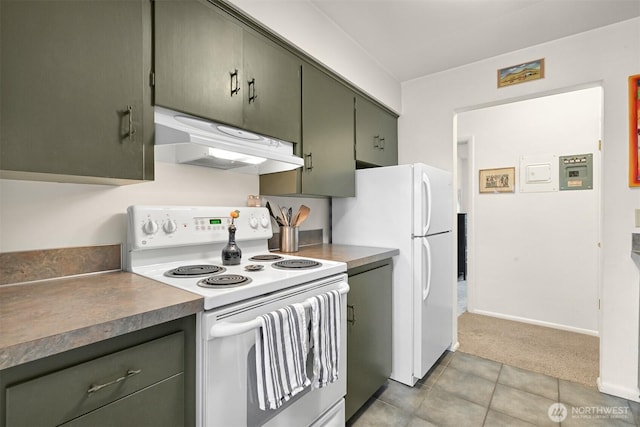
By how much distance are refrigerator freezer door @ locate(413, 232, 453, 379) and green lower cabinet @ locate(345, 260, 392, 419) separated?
191mm

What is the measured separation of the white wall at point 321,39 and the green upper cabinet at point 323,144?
11cm

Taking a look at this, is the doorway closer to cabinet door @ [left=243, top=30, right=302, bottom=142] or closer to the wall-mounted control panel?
the wall-mounted control panel

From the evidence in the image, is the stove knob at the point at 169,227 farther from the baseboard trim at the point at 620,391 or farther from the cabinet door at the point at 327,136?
the baseboard trim at the point at 620,391

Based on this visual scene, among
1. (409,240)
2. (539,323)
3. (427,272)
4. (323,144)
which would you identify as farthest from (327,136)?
(539,323)

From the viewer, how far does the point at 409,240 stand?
6.82ft

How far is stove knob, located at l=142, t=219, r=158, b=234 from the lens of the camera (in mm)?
1318

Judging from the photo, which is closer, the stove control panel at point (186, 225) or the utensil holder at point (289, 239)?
the stove control panel at point (186, 225)

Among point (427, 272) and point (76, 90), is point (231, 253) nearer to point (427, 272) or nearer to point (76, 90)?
point (76, 90)

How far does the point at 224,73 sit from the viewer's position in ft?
4.77

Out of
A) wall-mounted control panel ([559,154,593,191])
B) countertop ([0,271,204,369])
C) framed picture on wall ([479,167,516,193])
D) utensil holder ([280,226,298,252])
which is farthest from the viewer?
framed picture on wall ([479,167,516,193])

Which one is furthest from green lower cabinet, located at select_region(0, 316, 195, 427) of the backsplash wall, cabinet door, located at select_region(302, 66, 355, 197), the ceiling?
the ceiling

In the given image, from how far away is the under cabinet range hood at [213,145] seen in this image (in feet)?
4.05

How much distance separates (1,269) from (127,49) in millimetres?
889

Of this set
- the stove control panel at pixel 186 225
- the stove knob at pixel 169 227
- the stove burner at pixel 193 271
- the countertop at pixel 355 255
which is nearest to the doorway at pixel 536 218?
the countertop at pixel 355 255
